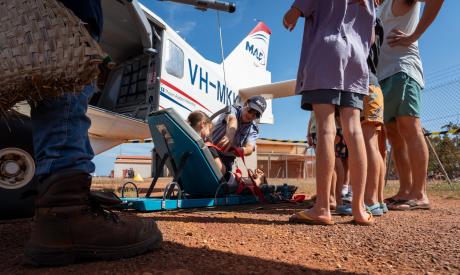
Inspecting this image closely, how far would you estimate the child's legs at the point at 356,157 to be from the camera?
1.83 meters

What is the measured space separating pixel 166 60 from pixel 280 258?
520 cm

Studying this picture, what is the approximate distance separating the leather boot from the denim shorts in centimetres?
120

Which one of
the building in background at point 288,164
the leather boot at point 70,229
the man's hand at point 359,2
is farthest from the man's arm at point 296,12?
the building in background at point 288,164

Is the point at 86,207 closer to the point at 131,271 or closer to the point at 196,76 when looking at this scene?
the point at 131,271

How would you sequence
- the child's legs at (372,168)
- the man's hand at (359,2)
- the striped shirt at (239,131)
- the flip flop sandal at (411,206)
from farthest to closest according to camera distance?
the striped shirt at (239,131), the flip flop sandal at (411,206), the child's legs at (372,168), the man's hand at (359,2)

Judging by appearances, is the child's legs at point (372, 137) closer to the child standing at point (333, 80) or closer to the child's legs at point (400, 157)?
the child standing at point (333, 80)

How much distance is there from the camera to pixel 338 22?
192cm

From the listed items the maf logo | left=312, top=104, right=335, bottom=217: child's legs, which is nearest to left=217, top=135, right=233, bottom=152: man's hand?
left=312, top=104, right=335, bottom=217: child's legs

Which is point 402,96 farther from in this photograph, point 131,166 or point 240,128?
point 131,166

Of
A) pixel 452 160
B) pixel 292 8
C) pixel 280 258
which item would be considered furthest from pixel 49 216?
pixel 452 160

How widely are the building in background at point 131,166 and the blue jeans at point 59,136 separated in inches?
609

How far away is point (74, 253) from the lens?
1.06 metres

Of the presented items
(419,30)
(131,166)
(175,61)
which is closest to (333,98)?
(419,30)

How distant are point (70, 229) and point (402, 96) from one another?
245 cm
